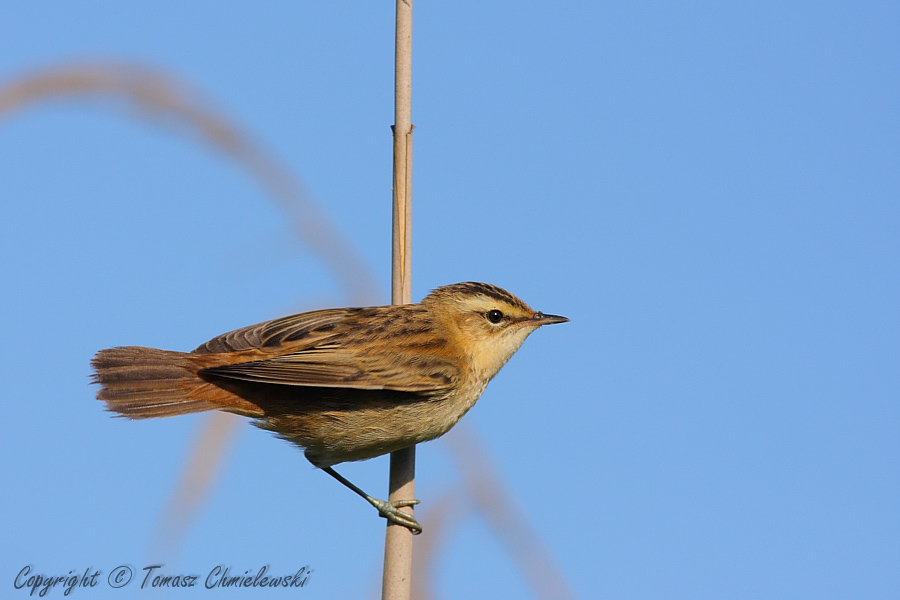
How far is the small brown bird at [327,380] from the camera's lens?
3.67 metres

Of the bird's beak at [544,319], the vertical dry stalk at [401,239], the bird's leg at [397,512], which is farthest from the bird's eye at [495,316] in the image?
the bird's leg at [397,512]

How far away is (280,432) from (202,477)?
3.68ft

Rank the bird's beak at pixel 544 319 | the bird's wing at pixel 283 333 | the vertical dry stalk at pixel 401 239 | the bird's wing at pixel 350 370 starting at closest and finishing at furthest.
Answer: the vertical dry stalk at pixel 401 239
the bird's wing at pixel 350 370
the bird's wing at pixel 283 333
the bird's beak at pixel 544 319

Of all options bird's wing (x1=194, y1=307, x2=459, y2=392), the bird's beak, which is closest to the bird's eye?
the bird's beak

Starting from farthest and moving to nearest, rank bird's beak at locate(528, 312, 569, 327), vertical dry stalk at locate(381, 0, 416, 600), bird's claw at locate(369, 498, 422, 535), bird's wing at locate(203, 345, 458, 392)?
1. bird's beak at locate(528, 312, 569, 327)
2. bird's wing at locate(203, 345, 458, 392)
3. bird's claw at locate(369, 498, 422, 535)
4. vertical dry stalk at locate(381, 0, 416, 600)

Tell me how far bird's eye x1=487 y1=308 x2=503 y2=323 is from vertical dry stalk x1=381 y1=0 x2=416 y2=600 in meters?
0.60

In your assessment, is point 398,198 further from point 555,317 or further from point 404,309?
point 555,317

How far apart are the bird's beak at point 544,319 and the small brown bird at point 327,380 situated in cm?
38

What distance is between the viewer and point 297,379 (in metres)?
3.62

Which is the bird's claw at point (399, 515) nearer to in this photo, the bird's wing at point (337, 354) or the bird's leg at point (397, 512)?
the bird's leg at point (397, 512)

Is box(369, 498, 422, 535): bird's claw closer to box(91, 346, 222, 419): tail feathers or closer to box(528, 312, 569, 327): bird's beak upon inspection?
box(91, 346, 222, 419): tail feathers

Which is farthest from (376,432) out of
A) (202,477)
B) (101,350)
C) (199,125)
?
(199,125)

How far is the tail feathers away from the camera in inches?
143

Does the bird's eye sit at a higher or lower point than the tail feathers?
higher
